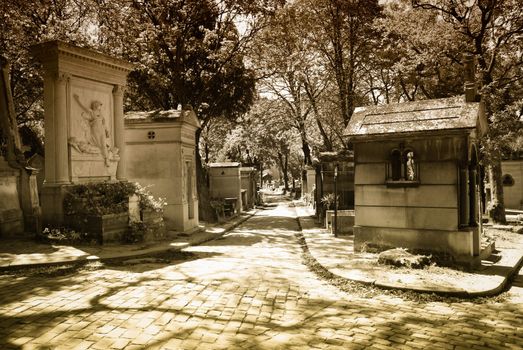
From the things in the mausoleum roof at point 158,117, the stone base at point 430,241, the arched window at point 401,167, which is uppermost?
the mausoleum roof at point 158,117

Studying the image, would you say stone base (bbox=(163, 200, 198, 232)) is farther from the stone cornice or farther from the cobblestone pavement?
the cobblestone pavement

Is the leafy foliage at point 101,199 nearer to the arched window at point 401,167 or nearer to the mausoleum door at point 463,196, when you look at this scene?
the arched window at point 401,167

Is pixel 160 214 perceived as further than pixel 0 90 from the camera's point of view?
Yes

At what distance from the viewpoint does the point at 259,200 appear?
3447 centimetres

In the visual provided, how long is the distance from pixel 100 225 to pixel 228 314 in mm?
5807

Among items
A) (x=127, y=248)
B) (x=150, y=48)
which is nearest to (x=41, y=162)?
(x=150, y=48)

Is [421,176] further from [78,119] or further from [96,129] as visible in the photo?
[78,119]

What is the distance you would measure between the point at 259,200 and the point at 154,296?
2850cm

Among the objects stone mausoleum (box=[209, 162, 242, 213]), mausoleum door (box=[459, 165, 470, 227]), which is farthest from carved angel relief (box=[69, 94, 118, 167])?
stone mausoleum (box=[209, 162, 242, 213])

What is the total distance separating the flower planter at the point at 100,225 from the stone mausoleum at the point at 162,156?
4116 mm

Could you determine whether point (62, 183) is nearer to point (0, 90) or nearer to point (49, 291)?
point (0, 90)

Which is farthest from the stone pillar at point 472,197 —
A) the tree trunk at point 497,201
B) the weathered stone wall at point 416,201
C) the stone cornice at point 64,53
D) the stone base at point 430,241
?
the stone cornice at point 64,53

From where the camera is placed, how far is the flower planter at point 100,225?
10.0 m

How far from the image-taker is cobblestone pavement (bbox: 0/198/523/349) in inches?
177
